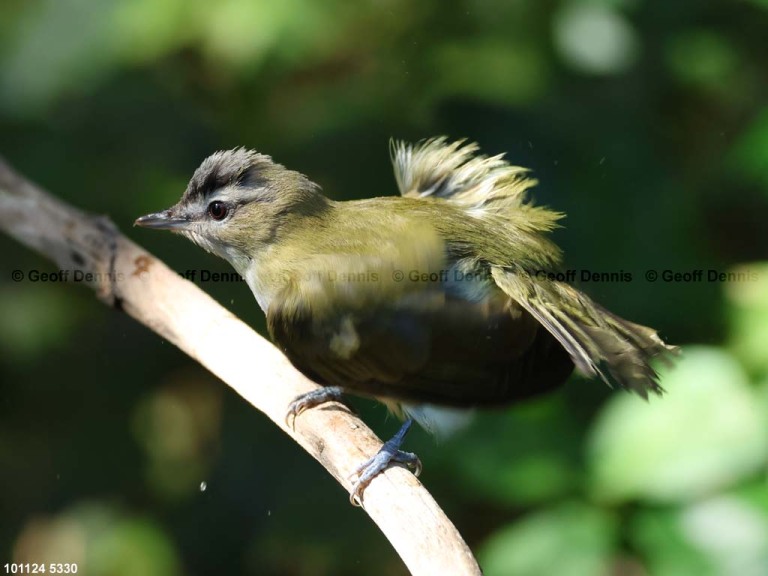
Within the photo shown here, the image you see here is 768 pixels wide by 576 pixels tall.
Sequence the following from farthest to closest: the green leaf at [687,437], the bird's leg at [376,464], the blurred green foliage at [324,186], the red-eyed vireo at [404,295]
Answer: the blurred green foliage at [324,186] < the green leaf at [687,437] < the red-eyed vireo at [404,295] < the bird's leg at [376,464]

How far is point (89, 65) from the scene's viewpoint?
2311mm

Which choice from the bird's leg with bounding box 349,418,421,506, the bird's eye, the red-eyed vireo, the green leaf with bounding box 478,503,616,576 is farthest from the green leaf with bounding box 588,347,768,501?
the bird's eye

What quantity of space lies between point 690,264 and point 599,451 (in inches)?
25.0

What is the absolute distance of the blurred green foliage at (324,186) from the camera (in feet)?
6.59

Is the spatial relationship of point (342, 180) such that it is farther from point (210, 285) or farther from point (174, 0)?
point (174, 0)

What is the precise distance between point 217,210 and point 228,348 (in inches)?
10.1

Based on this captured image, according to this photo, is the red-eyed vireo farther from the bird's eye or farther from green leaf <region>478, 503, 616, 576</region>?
green leaf <region>478, 503, 616, 576</region>

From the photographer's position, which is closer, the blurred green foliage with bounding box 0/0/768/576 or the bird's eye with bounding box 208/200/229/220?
the bird's eye with bounding box 208/200/229/220

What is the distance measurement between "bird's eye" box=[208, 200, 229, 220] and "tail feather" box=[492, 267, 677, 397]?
51 centimetres

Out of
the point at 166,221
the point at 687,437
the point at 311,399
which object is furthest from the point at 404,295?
the point at 687,437

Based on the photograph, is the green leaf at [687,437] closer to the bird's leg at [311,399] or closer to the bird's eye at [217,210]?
the bird's leg at [311,399]

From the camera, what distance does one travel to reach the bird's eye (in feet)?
5.59

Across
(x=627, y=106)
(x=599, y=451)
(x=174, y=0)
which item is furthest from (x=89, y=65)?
(x=599, y=451)

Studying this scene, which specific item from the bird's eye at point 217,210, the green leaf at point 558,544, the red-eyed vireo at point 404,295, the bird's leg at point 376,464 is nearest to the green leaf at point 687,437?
the green leaf at point 558,544
